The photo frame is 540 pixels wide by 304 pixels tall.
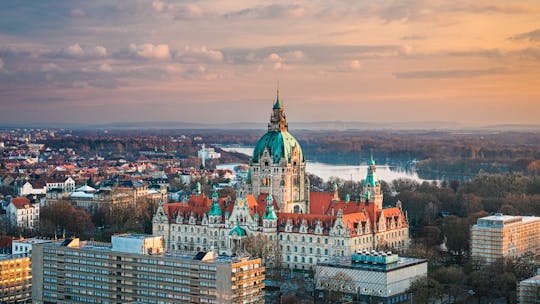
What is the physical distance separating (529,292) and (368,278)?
1146cm

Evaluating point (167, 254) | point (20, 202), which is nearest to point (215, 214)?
point (167, 254)

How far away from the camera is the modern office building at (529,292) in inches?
2486

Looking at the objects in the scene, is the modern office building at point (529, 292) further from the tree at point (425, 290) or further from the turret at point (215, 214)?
the turret at point (215, 214)

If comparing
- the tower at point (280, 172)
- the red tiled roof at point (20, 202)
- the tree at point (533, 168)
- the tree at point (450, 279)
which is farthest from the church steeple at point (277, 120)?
the tree at point (533, 168)

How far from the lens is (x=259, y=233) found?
8288 centimetres

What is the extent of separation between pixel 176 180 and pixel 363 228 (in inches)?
3120

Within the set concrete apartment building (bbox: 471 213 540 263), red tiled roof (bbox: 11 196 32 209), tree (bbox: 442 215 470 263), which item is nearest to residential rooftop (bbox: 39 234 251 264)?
concrete apartment building (bbox: 471 213 540 263)

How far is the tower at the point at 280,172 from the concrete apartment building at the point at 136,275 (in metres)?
21.6

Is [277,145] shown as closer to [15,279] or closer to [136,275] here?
[136,275]

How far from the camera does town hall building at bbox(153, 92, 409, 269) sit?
266ft

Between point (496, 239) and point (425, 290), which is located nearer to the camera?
point (425, 290)

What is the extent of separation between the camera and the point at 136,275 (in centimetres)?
6569

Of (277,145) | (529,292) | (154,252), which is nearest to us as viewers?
(529,292)

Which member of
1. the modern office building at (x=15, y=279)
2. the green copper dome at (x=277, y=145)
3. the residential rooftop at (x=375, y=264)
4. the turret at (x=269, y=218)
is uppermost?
the green copper dome at (x=277, y=145)
